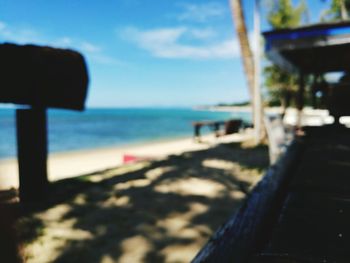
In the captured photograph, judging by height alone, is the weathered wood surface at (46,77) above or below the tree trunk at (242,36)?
below

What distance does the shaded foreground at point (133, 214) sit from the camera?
375 centimetres

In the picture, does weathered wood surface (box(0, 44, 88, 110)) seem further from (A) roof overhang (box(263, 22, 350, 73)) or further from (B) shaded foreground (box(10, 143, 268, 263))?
(A) roof overhang (box(263, 22, 350, 73))

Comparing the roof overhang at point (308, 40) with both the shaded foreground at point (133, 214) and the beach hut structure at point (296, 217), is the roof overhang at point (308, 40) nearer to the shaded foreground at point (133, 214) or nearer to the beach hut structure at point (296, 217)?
the beach hut structure at point (296, 217)

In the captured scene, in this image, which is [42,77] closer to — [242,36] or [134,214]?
[134,214]

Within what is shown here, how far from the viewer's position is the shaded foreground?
3754 mm

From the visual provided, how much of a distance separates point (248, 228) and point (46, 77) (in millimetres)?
1436

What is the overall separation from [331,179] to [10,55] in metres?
2.52

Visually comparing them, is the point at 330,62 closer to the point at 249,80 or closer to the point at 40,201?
the point at 249,80

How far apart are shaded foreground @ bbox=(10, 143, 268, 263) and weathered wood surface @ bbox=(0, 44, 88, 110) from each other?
123 cm

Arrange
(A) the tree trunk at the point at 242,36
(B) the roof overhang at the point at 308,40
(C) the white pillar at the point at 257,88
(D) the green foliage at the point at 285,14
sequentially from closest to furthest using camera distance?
(B) the roof overhang at the point at 308,40 < (A) the tree trunk at the point at 242,36 < (C) the white pillar at the point at 257,88 < (D) the green foliage at the point at 285,14

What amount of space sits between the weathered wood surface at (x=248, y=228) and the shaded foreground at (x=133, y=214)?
19 centimetres

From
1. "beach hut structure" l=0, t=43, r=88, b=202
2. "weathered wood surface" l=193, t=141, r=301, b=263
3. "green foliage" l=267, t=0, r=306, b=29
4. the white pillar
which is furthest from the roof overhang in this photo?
"green foliage" l=267, t=0, r=306, b=29

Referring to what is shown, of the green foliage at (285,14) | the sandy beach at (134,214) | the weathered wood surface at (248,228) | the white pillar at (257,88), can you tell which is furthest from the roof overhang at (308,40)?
the green foliage at (285,14)

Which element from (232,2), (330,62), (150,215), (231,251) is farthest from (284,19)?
(231,251)
